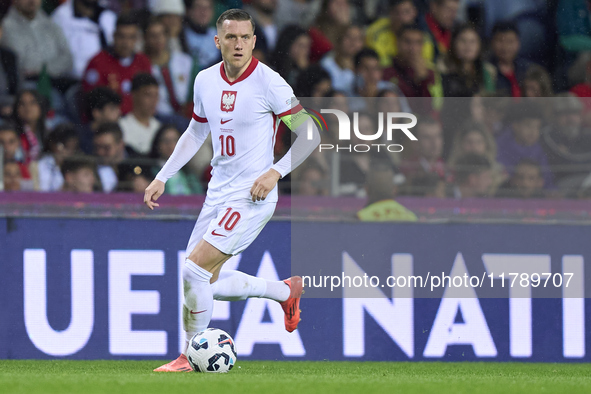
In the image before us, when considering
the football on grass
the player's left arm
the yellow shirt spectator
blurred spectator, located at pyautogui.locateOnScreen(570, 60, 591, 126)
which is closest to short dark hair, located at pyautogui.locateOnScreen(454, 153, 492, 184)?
blurred spectator, located at pyautogui.locateOnScreen(570, 60, 591, 126)

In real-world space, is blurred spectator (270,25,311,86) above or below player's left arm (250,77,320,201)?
above

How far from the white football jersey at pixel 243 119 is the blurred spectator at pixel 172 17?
283cm

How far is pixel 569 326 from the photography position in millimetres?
6562

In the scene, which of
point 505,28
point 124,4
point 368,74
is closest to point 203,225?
point 368,74

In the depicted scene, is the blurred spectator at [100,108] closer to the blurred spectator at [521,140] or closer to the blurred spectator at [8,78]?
the blurred spectator at [8,78]

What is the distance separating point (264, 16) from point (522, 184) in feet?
9.80

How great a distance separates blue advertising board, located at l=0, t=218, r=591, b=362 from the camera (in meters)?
6.54

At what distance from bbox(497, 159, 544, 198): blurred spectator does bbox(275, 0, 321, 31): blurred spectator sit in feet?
8.07

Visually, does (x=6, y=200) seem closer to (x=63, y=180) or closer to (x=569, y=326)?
(x=63, y=180)

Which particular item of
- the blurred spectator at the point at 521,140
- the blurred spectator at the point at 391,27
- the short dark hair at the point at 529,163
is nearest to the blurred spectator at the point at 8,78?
the blurred spectator at the point at 391,27

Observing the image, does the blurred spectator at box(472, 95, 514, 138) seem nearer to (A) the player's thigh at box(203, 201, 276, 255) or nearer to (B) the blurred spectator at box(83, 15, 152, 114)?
(A) the player's thigh at box(203, 201, 276, 255)

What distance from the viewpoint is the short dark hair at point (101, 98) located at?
7266 mm

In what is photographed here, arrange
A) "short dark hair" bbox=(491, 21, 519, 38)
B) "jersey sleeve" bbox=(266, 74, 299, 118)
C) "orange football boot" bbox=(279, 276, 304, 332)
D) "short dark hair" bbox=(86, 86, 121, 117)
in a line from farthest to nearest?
"short dark hair" bbox=(491, 21, 519, 38) < "short dark hair" bbox=(86, 86, 121, 117) < "orange football boot" bbox=(279, 276, 304, 332) < "jersey sleeve" bbox=(266, 74, 299, 118)

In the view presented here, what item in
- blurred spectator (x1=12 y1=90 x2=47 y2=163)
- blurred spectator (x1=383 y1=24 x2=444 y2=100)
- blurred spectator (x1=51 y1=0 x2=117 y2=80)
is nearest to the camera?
blurred spectator (x1=12 y1=90 x2=47 y2=163)
